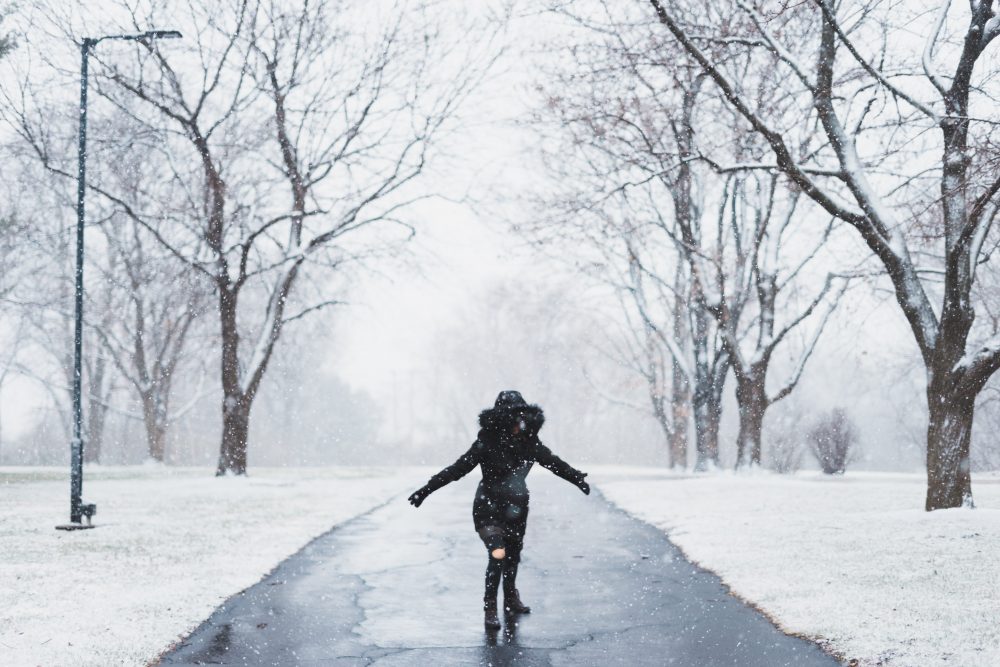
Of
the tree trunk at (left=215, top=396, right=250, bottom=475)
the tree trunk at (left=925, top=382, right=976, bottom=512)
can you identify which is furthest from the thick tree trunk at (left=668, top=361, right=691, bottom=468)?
the tree trunk at (left=925, top=382, right=976, bottom=512)

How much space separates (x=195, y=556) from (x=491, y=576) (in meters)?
5.07

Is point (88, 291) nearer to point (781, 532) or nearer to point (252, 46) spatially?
point (252, 46)

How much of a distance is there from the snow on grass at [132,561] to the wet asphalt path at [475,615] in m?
0.36

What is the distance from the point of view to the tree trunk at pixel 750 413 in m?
27.8

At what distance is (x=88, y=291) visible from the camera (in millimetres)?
39406

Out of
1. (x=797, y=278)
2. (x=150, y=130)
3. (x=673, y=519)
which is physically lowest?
(x=673, y=519)

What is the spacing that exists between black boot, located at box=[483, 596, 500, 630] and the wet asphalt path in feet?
0.30

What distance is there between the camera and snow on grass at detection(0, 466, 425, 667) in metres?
6.77

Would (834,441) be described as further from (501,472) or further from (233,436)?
(501,472)

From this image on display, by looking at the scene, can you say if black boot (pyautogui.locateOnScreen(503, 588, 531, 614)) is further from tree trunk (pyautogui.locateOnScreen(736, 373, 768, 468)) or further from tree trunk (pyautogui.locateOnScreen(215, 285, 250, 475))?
tree trunk (pyautogui.locateOnScreen(215, 285, 250, 475))

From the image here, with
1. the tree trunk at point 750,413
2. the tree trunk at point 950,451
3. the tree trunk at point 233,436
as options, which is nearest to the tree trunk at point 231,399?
the tree trunk at point 233,436

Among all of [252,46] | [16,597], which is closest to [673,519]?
[16,597]

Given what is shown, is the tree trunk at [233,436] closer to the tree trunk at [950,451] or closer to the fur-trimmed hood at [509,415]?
the tree trunk at [950,451]

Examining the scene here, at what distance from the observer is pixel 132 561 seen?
10.7 metres
